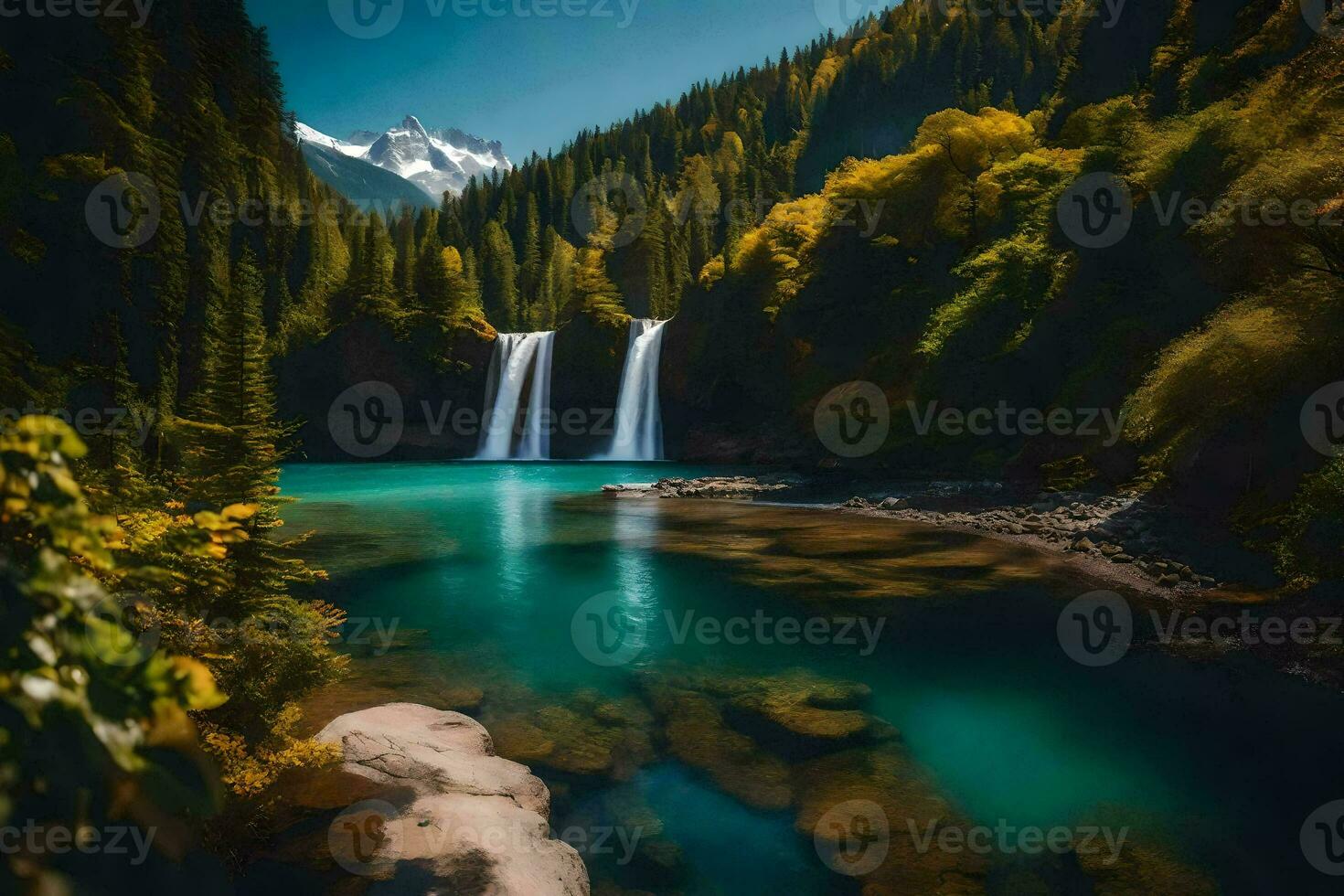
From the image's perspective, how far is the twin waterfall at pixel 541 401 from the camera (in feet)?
190

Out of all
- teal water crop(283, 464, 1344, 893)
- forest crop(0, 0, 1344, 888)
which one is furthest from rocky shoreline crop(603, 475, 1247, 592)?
teal water crop(283, 464, 1344, 893)

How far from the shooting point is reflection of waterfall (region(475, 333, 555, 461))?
61.9 meters

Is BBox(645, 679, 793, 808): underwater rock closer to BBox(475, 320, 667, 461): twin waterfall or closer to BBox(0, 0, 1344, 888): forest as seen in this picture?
BBox(0, 0, 1344, 888): forest

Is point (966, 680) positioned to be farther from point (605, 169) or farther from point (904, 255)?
point (605, 169)

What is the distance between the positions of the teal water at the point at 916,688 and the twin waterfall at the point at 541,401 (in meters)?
36.1

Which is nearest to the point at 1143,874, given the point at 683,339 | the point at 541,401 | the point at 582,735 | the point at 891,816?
the point at 891,816

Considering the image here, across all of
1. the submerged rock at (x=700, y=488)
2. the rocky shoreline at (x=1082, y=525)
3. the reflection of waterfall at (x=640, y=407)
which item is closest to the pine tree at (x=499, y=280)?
the reflection of waterfall at (x=640, y=407)

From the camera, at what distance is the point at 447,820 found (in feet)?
19.1

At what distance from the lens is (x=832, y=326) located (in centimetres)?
4016

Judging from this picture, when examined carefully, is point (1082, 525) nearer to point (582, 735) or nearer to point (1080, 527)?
point (1080, 527)

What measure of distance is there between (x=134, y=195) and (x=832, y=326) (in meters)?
34.3

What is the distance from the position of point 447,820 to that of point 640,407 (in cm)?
5303

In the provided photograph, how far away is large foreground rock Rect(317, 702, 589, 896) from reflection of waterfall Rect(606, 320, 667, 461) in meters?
49.7

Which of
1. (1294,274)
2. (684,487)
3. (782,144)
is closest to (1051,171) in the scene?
(1294,274)
